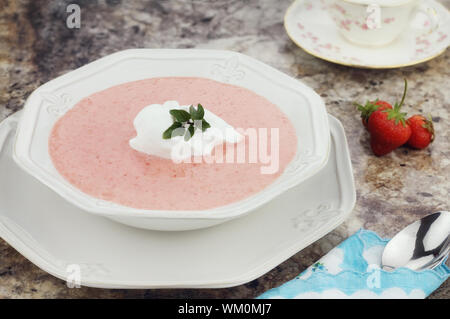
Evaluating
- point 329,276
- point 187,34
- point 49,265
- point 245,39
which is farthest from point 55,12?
point 329,276

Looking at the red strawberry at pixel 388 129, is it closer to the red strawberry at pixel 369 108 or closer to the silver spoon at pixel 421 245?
the red strawberry at pixel 369 108

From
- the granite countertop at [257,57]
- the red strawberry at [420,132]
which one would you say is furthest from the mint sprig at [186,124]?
the red strawberry at [420,132]

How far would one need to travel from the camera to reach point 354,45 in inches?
73.0

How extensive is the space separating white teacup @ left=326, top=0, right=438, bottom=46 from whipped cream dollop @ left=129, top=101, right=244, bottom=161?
2.23 feet

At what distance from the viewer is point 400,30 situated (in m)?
1.81

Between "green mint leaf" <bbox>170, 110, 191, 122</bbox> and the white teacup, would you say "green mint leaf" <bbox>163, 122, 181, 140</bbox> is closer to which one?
"green mint leaf" <bbox>170, 110, 191, 122</bbox>

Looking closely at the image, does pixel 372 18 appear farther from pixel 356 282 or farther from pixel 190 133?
pixel 356 282

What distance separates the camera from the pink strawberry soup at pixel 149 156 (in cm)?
121

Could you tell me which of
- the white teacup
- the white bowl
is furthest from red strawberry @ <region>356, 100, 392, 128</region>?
the white teacup

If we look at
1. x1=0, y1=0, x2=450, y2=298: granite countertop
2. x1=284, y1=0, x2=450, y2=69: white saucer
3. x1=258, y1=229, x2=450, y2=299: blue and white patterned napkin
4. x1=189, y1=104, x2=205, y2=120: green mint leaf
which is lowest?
x1=0, y1=0, x2=450, y2=298: granite countertop

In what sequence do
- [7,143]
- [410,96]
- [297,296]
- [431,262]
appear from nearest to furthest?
[297,296] → [431,262] → [7,143] → [410,96]

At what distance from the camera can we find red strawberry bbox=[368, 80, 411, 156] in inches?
56.6
